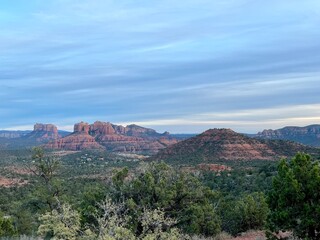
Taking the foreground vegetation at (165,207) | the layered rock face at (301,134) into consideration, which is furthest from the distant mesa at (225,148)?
the foreground vegetation at (165,207)

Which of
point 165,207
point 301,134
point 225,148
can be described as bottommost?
point 165,207

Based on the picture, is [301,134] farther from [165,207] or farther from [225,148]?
[165,207]

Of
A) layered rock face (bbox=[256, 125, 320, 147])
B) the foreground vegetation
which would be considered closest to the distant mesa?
layered rock face (bbox=[256, 125, 320, 147])

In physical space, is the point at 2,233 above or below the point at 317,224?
below

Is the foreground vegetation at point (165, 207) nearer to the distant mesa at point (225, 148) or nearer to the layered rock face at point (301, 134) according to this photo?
the distant mesa at point (225, 148)

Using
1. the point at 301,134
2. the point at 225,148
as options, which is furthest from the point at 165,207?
the point at 301,134

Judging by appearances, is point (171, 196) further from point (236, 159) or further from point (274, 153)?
point (274, 153)

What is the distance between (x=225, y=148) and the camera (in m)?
90.3

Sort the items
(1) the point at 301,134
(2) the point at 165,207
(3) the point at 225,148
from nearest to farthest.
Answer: (2) the point at 165,207 < (3) the point at 225,148 < (1) the point at 301,134

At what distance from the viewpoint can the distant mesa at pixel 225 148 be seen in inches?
3329

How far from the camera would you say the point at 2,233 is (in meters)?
18.6

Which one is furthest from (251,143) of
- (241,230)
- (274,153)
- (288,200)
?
(288,200)

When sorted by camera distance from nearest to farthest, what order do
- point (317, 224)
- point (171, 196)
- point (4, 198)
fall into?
point (317, 224) < point (171, 196) < point (4, 198)

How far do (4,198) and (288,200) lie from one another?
127ft
